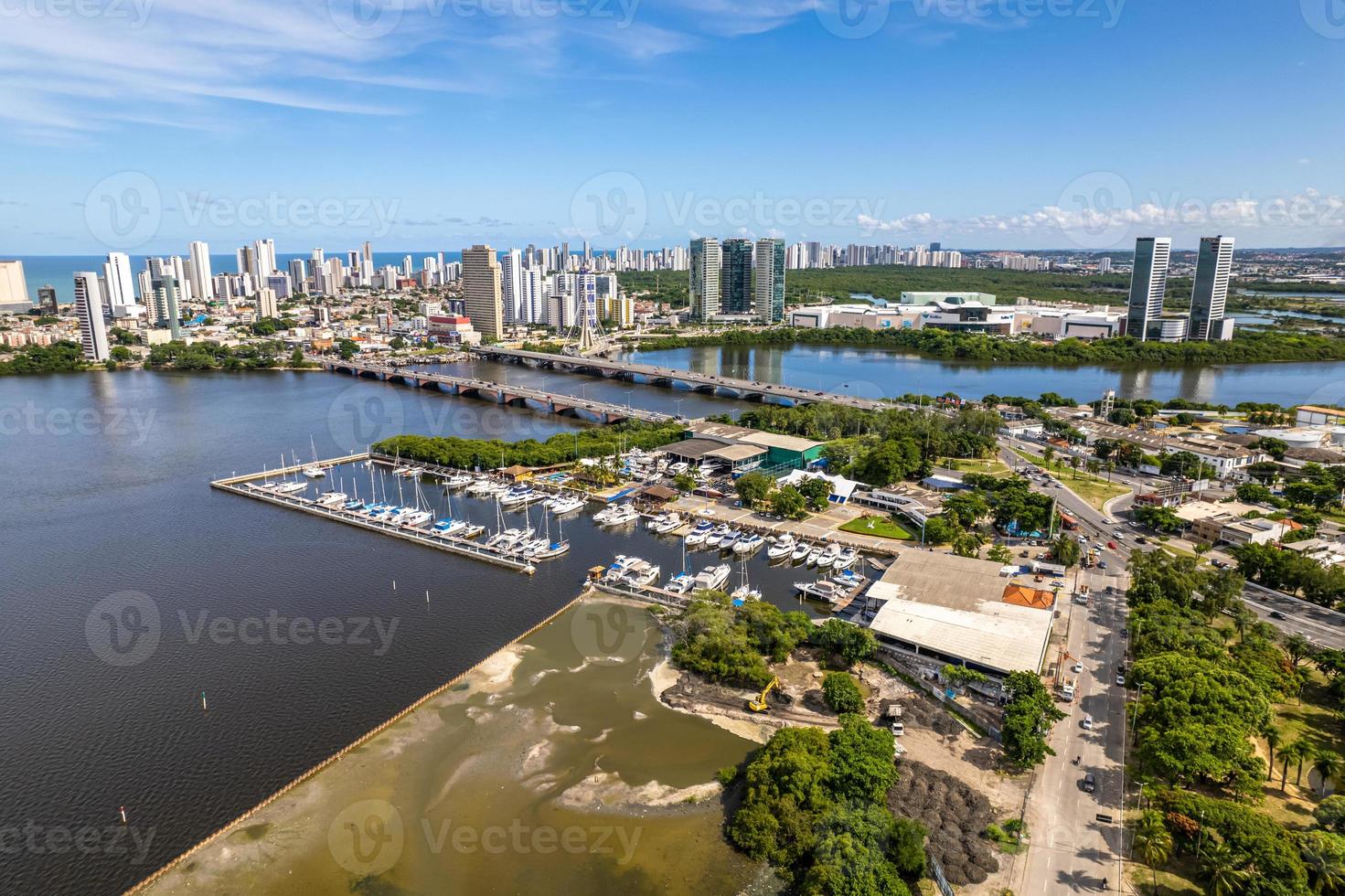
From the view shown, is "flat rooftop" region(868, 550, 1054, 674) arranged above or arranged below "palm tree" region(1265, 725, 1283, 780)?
above

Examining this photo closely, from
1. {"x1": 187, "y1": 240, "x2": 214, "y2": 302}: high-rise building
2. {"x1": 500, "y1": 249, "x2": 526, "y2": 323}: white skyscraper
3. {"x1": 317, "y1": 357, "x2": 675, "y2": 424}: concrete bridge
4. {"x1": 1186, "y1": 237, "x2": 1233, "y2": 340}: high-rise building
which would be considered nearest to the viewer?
{"x1": 317, "y1": 357, "x2": 675, "y2": 424}: concrete bridge

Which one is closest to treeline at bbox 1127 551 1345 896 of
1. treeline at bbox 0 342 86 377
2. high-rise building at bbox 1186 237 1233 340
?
high-rise building at bbox 1186 237 1233 340

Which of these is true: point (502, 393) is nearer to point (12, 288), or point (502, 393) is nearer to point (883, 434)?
point (883, 434)

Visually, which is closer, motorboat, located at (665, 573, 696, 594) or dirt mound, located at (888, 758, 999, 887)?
dirt mound, located at (888, 758, 999, 887)

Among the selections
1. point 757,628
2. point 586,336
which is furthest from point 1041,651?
point 586,336

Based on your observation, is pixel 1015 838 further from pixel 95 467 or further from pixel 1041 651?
pixel 95 467

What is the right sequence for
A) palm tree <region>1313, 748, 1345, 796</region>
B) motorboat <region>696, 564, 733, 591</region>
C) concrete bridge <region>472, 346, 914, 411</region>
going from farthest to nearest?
Answer: concrete bridge <region>472, 346, 914, 411</region> < motorboat <region>696, 564, 733, 591</region> < palm tree <region>1313, 748, 1345, 796</region>

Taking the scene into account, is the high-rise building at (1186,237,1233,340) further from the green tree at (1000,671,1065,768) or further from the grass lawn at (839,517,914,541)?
the green tree at (1000,671,1065,768)
